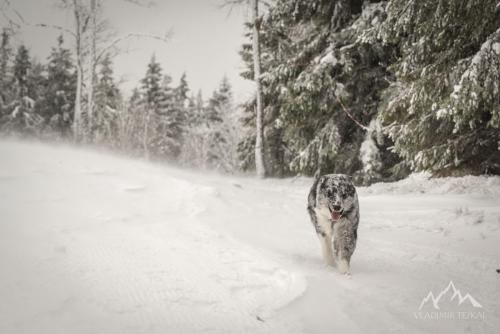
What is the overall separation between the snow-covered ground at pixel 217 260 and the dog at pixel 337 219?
0.25 metres

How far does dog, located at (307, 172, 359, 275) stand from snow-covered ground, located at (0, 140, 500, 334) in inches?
9.7

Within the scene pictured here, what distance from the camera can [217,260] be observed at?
14.4 feet

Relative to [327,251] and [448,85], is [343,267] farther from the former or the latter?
[448,85]

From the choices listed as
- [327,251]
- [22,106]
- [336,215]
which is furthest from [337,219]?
[22,106]

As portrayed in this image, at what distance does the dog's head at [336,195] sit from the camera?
422 cm

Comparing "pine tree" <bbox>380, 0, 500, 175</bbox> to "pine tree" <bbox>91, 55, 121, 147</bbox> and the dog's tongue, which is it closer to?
the dog's tongue

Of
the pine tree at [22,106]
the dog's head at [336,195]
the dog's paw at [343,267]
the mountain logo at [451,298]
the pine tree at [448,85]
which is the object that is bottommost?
the mountain logo at [451,298]

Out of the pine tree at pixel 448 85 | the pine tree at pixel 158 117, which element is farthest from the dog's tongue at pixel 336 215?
the pine tree at pixel 158 117

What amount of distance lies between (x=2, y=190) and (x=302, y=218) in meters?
5.37

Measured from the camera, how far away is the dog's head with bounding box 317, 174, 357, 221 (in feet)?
13.8

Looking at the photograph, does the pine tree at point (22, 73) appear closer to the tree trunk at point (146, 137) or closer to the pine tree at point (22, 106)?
the pine tree at point (22, 106)

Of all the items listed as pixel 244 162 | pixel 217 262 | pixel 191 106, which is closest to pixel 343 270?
pixel 217 262

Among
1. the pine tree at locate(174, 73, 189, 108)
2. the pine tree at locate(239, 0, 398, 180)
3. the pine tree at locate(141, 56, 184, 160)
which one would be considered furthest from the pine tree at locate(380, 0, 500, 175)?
the pine tree at locate(174, 73, 189, 108)

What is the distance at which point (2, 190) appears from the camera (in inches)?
241
